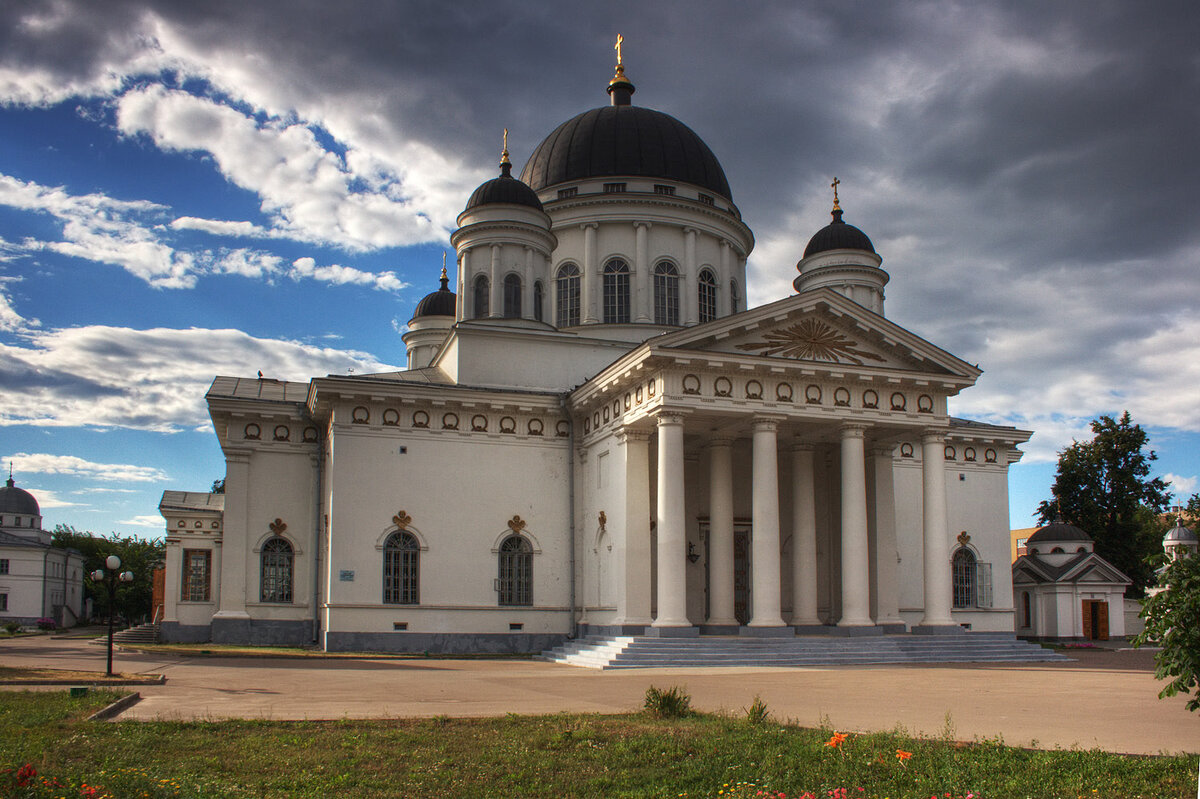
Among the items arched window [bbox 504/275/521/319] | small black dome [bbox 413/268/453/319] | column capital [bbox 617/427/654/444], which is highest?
small black dome [bbox 413/268/453/319]

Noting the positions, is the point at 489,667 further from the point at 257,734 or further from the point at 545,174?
the point at 545,174

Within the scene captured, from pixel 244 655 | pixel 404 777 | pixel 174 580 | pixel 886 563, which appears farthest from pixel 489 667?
pixel 174 580

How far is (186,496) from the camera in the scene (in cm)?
4372

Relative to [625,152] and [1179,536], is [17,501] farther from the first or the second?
[1179,536]

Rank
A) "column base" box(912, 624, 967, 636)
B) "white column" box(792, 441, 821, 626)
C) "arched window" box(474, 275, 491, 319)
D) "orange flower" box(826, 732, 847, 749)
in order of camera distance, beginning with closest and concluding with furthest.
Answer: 1. "orange flower" box(826, 732, 847, 749)
2. "column base" box(912, 624, 967, 636)
3. "white column" box(792, 441, 821, 626)
4. "arched window" box(474, 275, 491, 319)

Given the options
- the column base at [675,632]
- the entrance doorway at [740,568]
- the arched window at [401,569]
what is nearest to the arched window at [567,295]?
the entrance doorway at [740,568]

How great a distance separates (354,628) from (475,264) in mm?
13413

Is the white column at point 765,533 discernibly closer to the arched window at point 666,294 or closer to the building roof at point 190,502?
the arched window at point 666,294

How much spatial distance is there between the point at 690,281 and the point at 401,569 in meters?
15.7

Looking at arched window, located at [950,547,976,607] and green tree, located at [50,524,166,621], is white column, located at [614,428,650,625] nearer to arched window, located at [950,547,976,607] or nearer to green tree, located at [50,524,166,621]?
arched window, located at [950,547,976,607]

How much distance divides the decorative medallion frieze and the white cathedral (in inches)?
2.5

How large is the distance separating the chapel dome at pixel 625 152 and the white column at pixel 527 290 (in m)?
6.02

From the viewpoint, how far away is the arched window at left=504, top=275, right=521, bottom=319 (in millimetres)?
36094

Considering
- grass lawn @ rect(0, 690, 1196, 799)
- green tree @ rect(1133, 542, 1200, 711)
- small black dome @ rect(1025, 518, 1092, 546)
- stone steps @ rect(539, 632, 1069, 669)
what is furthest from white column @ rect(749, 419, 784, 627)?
small black dome @ rect(1025, 518, 1092, 546)
